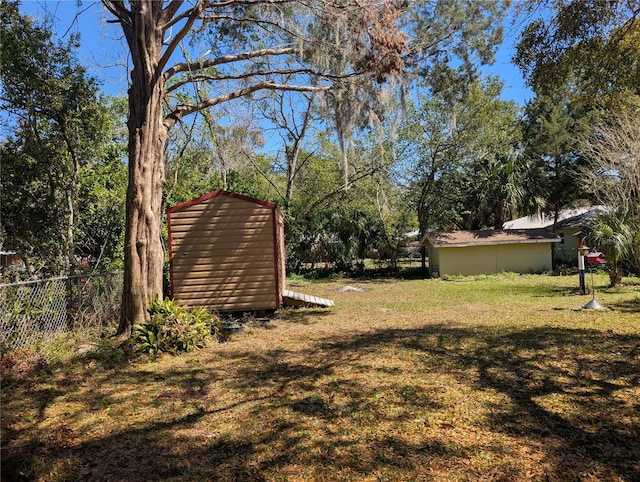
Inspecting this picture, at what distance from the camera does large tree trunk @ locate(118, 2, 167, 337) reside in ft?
20.7

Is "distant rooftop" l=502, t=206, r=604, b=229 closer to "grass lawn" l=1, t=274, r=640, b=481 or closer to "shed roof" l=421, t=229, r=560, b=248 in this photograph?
"shed roof" l=421, t=229, r=560, b=248

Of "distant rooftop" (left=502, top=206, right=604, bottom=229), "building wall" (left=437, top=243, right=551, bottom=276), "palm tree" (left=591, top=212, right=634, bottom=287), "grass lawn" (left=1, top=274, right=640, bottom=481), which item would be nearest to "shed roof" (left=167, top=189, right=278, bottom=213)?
"grass lawn" (left=1, top=274, right=640, bottom=481)

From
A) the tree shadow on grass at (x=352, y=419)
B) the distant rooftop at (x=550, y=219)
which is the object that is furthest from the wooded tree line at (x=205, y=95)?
the distant rooftop at (x=550, y=219)

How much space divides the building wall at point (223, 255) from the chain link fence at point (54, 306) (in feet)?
4.79

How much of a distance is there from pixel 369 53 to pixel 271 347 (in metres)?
5.21

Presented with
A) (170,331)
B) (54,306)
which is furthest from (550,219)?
(54,306)

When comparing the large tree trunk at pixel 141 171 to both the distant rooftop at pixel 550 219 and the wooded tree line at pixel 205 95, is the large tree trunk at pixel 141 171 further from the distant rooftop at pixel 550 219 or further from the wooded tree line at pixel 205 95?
the distant rooftop at pixel 550 219

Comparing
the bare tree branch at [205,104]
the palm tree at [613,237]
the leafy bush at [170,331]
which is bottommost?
→ the leafy bush at [170,331]

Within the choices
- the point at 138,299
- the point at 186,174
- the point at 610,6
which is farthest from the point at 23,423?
the point at 186,174

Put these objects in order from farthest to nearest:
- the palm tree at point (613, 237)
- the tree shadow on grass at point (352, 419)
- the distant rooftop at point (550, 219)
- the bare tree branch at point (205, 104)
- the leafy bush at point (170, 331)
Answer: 1. the distant rooftop at point (550, 219)
2. the palm tree at point (613, 237)
3. the bare tree branch at point (205, 104)
4. the leafy bush at point (170, 331)
5. the tree shadow on grass at point (352, 419)

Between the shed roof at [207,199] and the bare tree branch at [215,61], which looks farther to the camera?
the shed roof at [207,199]

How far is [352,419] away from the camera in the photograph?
11.9 feet

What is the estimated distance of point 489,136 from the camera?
1977 centimetres

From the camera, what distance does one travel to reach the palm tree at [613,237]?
11.0 metres
